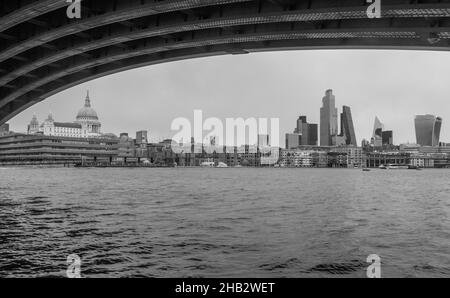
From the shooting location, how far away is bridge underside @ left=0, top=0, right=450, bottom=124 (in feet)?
70.9

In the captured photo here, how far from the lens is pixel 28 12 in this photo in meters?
23.1

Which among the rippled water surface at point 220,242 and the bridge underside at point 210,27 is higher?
the bridge underside at point 210,27

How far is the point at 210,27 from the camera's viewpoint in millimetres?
25219

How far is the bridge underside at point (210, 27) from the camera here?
70.9ft

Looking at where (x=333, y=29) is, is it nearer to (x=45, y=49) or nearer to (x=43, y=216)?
(x=43, y=216)

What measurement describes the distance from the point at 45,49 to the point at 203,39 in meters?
13.4

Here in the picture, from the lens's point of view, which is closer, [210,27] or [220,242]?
[220,242]

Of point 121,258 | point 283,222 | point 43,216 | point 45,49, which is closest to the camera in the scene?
point 121,258

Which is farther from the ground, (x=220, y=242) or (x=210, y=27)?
(x=210, y=27)

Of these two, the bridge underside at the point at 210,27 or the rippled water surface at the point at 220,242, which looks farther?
the bridge underside at the point at 210,27

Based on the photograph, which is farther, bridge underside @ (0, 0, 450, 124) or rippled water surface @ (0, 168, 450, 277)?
bridge underside @ (0, 0, 450, 124)

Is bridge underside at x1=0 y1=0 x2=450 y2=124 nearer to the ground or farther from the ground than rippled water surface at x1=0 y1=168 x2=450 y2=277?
farther from the ground
